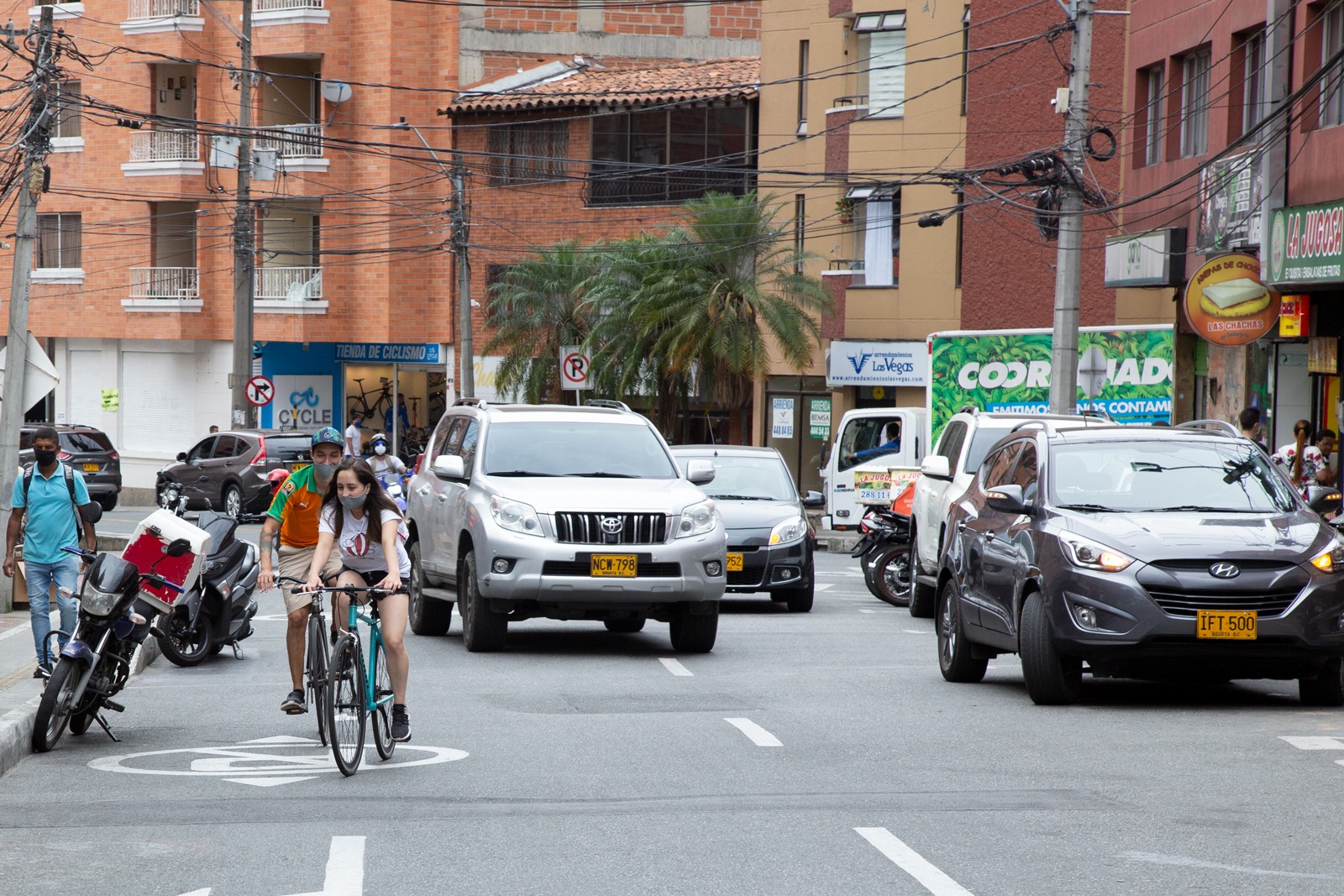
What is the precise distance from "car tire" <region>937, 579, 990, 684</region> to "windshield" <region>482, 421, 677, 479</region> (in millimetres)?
3121

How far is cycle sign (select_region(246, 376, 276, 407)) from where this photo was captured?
1588 inches

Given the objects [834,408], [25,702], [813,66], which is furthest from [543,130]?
[25,702]

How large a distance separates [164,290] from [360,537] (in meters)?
44.1

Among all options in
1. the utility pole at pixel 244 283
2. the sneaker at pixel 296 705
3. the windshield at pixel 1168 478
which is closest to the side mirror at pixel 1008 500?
the windshield at pixel 1168 478

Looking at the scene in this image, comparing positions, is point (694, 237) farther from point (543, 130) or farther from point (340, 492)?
point (340, 492)

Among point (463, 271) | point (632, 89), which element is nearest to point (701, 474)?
point (463, 271)

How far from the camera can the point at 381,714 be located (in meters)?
9.81

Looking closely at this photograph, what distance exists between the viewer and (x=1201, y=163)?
2669cm

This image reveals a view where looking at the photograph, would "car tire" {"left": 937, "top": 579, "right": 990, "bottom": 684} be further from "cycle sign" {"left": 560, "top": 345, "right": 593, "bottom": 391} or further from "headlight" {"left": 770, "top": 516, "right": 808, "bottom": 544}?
"cycle sign" {"left": 560, "top": 345, "right": 593, "bottom": 391}

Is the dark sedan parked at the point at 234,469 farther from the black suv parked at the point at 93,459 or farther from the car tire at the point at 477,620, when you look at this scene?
the car tire at the point at 477,620

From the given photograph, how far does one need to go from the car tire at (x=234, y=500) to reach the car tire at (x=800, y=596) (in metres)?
18.5

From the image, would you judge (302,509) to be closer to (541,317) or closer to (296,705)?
(296,705)

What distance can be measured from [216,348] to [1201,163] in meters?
32.8

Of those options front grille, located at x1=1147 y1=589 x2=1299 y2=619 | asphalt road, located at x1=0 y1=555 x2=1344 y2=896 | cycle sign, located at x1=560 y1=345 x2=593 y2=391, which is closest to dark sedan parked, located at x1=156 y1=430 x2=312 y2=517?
cycle sign, located at x1=560 y1=345 x2=593 y2=391
